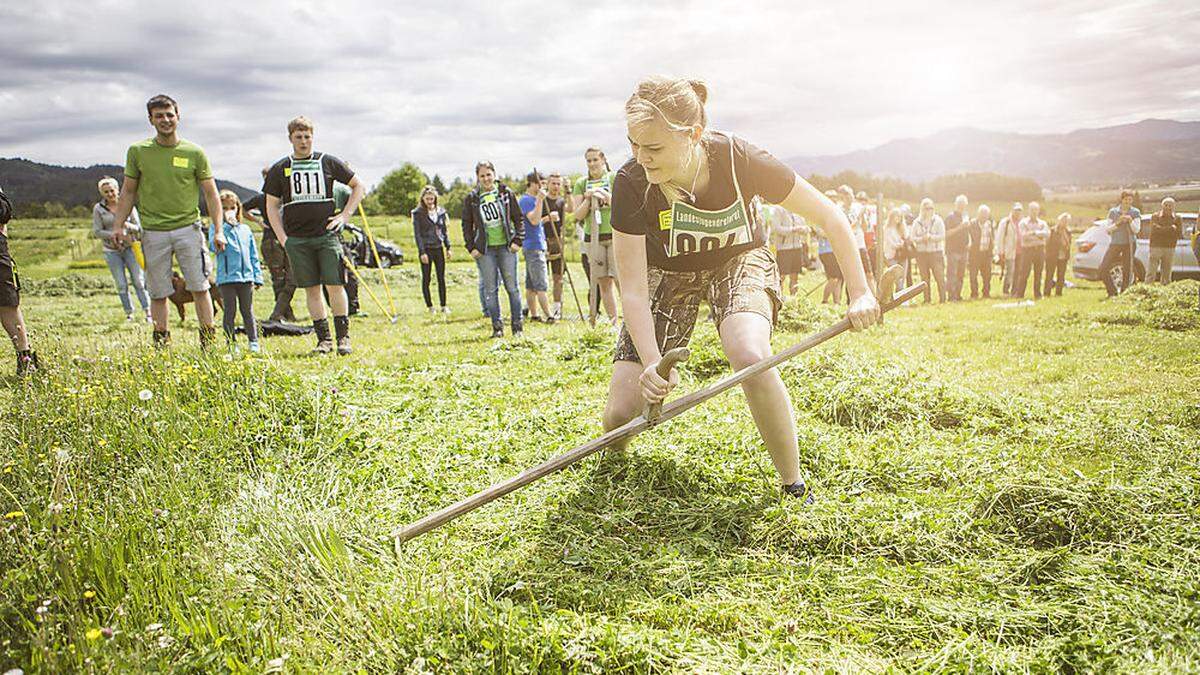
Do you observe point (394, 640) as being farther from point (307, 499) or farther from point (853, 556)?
point (853, 556)

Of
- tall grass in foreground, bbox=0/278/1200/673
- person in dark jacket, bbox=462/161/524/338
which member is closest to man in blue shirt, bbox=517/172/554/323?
person in dark jacket, bbox=462/161/524/338

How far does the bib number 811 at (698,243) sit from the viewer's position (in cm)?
327

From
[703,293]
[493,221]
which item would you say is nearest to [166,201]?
[493,221]

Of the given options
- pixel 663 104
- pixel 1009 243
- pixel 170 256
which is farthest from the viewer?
pixel 1009 243

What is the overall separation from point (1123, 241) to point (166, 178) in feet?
48.0

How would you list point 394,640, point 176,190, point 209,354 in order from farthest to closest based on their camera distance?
point 176,190 → point 209,354 → point 394,640

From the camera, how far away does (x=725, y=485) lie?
362 centimetres

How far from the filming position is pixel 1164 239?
11758 mm

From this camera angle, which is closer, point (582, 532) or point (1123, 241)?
point (582, 532)

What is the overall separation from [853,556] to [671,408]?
0.95 meters

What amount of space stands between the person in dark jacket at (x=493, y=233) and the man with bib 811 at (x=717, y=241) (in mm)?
5573

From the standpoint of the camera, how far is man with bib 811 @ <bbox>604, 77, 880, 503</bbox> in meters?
2.98

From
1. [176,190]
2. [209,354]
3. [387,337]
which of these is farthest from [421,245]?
[209,354]

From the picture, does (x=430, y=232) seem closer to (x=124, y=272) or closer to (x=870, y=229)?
(x=124, y=272)
